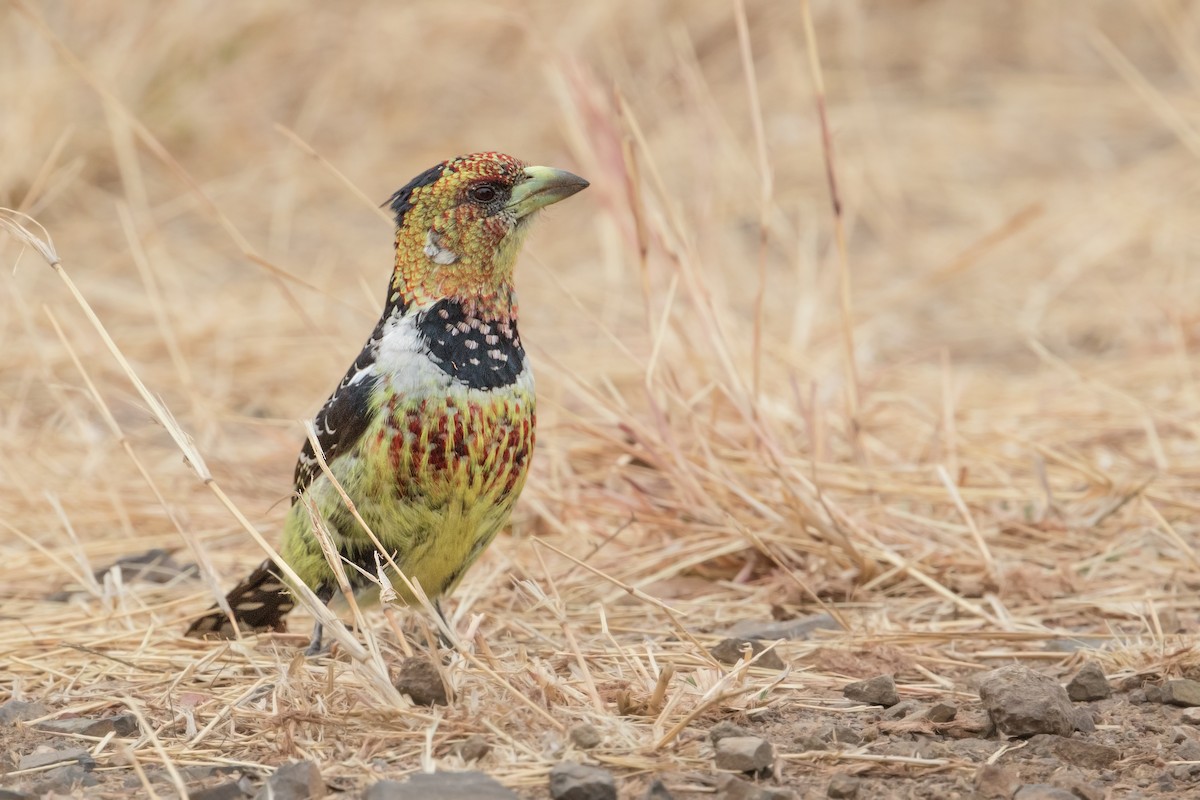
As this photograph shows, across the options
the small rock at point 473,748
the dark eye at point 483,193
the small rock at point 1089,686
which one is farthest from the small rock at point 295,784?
the small rock at point 1089,686

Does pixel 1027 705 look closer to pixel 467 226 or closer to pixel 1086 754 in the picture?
pixel 1086 754

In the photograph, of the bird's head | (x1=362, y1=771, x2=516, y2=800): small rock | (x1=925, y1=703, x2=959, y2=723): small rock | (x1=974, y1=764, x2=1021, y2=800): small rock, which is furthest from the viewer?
the bird's head

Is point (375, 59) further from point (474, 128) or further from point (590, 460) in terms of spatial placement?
point (590, 460)

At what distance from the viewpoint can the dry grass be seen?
317 centimetres

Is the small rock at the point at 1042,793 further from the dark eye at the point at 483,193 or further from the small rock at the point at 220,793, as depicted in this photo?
the dark eye at the point at 483,193

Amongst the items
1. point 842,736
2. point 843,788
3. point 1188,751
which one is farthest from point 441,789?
point 1188,751

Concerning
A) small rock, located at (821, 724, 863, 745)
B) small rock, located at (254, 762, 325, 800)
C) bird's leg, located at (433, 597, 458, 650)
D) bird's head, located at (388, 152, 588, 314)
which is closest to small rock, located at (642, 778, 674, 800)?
small rock, located at (821, 724, 863, 745)

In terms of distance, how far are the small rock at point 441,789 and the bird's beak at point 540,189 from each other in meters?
1.34

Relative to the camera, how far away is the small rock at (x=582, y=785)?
7.91 ft

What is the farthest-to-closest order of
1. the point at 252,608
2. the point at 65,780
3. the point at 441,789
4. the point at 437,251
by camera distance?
the point at 252,608 < the point at 437,251 < the point at 65,780 < the point at 441,789

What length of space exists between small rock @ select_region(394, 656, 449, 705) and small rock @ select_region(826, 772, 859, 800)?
751mm

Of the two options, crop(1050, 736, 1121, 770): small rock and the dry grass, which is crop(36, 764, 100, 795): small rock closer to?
the dry grass

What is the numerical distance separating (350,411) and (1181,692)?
1794mm

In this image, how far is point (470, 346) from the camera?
3104 mm
